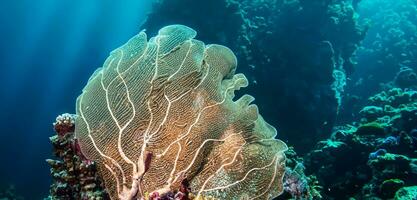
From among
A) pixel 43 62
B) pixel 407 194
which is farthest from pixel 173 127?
pixel 43 62

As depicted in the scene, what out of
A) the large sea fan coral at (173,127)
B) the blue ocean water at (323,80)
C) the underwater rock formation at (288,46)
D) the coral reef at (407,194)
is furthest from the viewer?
the underwater rock formation at (288,46)

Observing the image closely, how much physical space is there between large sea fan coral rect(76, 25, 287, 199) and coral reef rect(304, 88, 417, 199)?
658 centimetres

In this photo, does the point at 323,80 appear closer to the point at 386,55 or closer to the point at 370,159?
the point at 370,159

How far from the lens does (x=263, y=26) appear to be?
1755 cm

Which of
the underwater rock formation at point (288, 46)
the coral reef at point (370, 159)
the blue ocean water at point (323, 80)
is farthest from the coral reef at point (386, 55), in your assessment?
the coral reef at point (370, 159)

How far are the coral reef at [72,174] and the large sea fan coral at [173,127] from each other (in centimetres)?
15

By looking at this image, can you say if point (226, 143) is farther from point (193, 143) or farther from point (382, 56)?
point (382, 56)

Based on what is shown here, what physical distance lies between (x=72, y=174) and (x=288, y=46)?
14672 mm

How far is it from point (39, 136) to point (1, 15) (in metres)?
36.4

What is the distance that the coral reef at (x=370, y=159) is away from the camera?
9.57 m

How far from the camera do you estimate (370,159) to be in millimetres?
10562

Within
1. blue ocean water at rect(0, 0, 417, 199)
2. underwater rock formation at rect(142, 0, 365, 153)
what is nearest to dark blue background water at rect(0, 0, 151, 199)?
blue ocean water at rect(0, 0, 417, 199)

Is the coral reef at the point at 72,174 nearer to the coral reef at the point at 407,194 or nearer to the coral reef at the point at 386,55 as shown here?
the coral reef at the point at 407,194

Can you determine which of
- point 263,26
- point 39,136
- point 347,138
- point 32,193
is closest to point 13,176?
point 32,193
